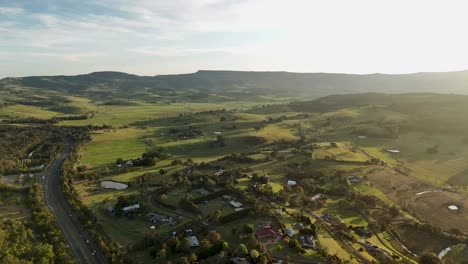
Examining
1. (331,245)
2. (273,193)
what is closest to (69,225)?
(273,193)

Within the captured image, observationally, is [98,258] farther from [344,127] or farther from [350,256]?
[344,127]

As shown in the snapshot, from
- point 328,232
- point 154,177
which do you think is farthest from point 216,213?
point 154,177

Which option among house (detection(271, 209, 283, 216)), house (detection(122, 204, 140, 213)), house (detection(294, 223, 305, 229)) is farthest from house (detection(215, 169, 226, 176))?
house (detection(294, 223, 305, 229))

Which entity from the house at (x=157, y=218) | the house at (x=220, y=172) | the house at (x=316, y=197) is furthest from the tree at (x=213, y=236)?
the house at (x=220, y=172)

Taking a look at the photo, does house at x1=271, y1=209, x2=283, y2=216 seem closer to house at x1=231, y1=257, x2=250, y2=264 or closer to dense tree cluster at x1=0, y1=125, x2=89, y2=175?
house at x1=231, y1=257, x2=250, y2=264

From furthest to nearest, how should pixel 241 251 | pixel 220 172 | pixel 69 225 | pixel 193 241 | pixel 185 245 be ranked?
pixel 220 172, pixel 69 225, pixel 193 241, pixel 185 245, pixel 241 251

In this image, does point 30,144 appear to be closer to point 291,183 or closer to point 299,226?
point 291,183
